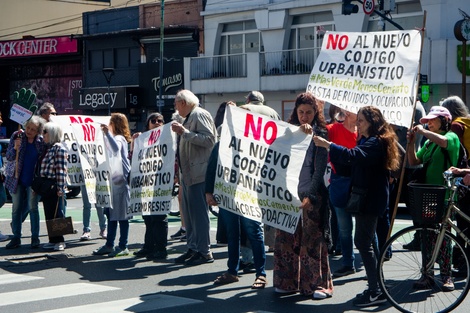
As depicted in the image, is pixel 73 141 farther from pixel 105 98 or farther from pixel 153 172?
pixel 105 98

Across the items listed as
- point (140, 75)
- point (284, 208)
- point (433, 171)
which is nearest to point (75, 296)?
point (284, 208)

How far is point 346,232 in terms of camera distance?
32.3 ft

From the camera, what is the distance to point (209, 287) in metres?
9.44

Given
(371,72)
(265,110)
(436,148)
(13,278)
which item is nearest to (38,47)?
(13,278)

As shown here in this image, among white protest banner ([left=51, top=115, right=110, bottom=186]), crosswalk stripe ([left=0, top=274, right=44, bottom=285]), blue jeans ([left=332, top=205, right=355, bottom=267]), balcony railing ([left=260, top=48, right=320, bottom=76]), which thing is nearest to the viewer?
blue jeans ([left=332, top=205, right=355, bottom=267])

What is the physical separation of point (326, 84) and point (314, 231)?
5.65 ft

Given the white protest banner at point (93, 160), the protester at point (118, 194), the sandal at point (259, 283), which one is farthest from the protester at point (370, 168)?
the white protest banner at point (93, 160)

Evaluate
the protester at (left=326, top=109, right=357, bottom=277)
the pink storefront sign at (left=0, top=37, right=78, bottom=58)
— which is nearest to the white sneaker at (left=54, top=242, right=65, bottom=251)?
the protester at (left=326, top=109, right=357, bottom=277)

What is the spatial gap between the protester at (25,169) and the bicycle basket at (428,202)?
6219mm

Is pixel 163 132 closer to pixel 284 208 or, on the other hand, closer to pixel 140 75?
pixel 284 208

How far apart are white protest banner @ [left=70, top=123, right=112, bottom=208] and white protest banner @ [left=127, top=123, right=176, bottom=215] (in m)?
0.75

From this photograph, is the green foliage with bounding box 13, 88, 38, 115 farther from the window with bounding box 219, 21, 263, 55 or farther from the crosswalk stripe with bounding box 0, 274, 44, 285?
the window with bounding box 219, 21, 263, 55

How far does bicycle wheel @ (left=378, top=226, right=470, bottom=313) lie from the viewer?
787cm

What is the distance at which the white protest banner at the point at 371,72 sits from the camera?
353 inches
